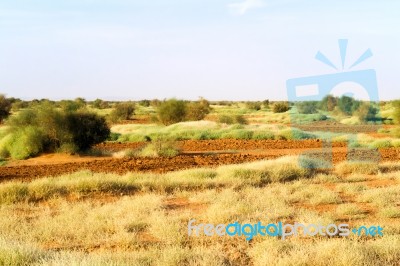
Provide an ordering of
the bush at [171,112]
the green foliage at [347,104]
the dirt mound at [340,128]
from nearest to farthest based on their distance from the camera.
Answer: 1. the dirt mound at [340,128]
2. the bush at [171,112]
3. the green foliage at [347,104]

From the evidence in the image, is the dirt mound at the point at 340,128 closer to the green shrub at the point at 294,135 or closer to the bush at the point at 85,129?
the green shrub at the point at 294,135

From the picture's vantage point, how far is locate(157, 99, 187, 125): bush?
149 ft

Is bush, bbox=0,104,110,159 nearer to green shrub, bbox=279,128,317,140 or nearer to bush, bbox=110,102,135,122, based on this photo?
green shrub, bbox=279,128,317,140

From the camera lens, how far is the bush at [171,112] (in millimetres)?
45500

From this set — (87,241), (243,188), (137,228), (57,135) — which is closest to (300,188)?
(243,188)

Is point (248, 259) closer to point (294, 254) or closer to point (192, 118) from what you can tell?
point (294, 254)

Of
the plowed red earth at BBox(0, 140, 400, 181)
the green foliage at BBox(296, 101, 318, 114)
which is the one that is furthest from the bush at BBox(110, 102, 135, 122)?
the plowed red earth at BBox(0, 140, 400, 181)

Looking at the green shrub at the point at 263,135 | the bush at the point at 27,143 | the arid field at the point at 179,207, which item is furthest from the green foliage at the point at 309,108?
the bush at the point at 27,143

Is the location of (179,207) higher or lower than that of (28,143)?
lower

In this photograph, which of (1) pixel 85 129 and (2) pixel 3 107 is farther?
(2) pixel 3 107

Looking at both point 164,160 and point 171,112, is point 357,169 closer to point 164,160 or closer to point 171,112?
point 164,160

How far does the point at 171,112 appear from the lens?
4531cm

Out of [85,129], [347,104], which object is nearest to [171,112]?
[347,104]

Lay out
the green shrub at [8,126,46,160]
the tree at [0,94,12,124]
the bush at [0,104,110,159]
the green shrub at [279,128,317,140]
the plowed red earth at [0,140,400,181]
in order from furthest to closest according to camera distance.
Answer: the tree at [0,94,12,124], the green shrub at [279,128,317,140], the bush at [0,104,110,159], the green shrub at [8,126,46,160], the plowed red earth at [0,140,400,181]
